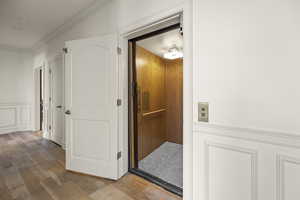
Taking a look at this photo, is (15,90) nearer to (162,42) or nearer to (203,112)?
(162,42)

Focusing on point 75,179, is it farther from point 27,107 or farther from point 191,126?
point 27,107

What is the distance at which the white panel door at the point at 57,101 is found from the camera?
3343 millimetres

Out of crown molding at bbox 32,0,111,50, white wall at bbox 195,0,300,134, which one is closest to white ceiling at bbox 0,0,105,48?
crown molding at bbox 32,0,111,50

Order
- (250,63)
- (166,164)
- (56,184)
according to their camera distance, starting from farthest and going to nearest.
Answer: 1. (166,164)
2. (56,184)
3. (250,63)

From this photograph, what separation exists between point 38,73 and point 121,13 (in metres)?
4.25

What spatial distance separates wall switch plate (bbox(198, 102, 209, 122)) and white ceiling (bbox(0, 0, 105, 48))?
2184 millimetres

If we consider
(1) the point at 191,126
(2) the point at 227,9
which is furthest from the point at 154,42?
(1) the point at 191,126

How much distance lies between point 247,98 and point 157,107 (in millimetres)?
2434

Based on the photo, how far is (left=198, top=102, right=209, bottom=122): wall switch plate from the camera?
1.25 metres

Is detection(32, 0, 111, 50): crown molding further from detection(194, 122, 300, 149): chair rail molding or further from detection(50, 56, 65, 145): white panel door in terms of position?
detection(194, 122, 300, 149): chair rail molding

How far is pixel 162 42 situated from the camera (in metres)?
2.76

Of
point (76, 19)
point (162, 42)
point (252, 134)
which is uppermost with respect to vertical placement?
point (76, 19)

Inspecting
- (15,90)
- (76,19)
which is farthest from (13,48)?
(76,19)

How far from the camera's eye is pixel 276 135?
38.7 inches
